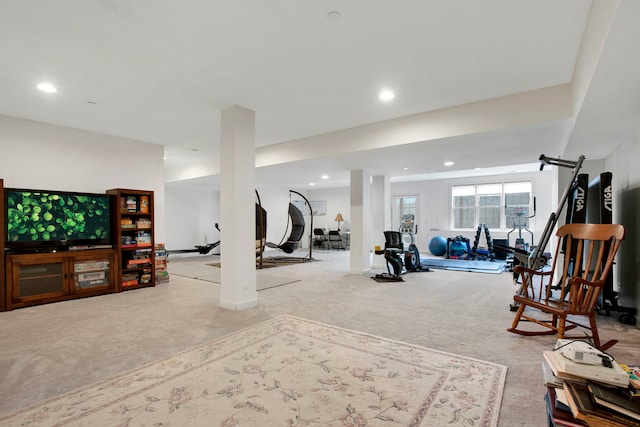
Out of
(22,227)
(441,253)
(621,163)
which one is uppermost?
(621,163)

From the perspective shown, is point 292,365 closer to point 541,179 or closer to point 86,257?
point 86,257

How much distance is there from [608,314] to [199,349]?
471 cm

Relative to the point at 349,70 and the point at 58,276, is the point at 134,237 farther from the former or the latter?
the point at 349,70

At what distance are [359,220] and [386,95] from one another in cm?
349

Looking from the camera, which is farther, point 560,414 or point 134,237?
point 134,237

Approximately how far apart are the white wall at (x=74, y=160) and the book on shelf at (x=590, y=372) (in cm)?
631

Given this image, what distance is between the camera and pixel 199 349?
2.88 meters

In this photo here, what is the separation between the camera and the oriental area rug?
1.89 meters

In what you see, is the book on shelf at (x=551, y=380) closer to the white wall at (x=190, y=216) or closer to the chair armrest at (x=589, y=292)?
the chair armrest at (x=589, y=292)

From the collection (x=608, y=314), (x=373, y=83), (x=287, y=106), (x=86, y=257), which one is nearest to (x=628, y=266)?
(x=608, y=314)

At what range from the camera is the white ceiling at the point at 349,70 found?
233cm

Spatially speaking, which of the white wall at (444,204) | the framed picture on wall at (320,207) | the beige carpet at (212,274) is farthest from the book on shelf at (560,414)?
the framed picture on wall at (320,207)

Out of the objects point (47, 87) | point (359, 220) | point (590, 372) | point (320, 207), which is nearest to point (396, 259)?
point (359, 220)

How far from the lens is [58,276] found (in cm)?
465
